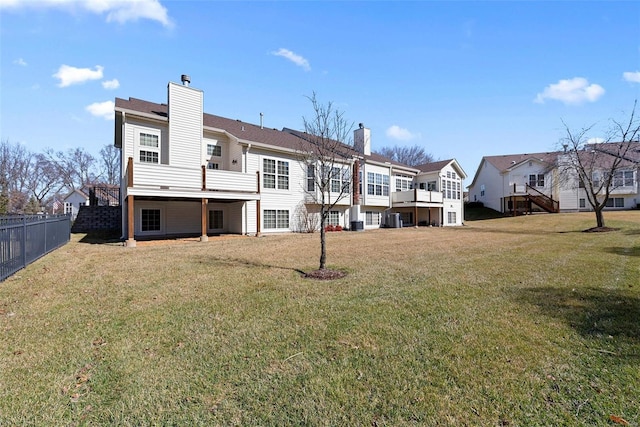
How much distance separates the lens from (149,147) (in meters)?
15.7

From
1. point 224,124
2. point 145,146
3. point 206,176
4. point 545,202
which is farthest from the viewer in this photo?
point 545,202

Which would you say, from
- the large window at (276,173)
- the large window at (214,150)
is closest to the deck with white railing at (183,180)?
the large window at (276,173)

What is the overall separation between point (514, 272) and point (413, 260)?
2704 millimetres

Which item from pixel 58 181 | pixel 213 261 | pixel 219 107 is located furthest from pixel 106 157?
pixel 213 261

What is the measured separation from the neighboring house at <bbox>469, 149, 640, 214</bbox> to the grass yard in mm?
33886

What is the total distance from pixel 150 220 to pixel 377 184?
1688 centimetres

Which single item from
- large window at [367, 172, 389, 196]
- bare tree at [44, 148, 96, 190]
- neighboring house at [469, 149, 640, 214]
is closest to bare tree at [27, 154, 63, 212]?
bare tree at [44, 148, 96, 190]

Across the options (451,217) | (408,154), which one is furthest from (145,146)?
(408,154)

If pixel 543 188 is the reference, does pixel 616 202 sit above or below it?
below

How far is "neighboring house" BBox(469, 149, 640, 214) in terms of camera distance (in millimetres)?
34438

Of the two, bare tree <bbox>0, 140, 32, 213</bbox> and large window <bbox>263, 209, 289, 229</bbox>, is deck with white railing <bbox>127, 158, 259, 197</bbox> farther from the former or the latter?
bare tree <bbox>0, 140, 32, 213</bbox>

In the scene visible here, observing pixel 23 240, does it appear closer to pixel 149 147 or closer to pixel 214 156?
pixel 149 147

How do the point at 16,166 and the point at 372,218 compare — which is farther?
the point at 16,166

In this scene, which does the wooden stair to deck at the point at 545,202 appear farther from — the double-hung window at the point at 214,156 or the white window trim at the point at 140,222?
the white window trim at the point at 140,222
